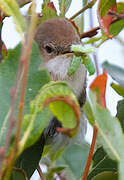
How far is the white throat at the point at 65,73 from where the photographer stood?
58.0 inches

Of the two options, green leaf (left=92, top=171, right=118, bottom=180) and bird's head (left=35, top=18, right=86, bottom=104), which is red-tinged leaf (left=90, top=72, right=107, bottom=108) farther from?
bird's head (left=35, top=18, right=86, bottom=104)

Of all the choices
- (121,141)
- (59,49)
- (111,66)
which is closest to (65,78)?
(59,49)

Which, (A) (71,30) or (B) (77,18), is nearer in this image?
(B) (77,18)

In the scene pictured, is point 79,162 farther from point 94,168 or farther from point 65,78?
point 65,78

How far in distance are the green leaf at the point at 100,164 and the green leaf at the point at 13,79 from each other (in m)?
0.34

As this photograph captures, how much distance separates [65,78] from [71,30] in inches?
7.3

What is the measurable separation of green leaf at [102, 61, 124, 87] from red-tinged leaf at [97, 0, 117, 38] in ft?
0.27

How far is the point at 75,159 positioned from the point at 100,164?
93 mm

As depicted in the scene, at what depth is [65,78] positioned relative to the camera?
1.49 metres

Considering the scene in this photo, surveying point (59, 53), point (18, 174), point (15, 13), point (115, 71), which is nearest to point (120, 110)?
point (115, 71)

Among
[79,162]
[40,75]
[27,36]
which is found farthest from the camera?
[79,162]

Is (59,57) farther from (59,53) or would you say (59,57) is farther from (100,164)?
(100,164)

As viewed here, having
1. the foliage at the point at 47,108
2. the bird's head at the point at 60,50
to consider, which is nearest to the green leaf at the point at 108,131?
the foliage at the point at 47,108

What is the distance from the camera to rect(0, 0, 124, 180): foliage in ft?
1.79
